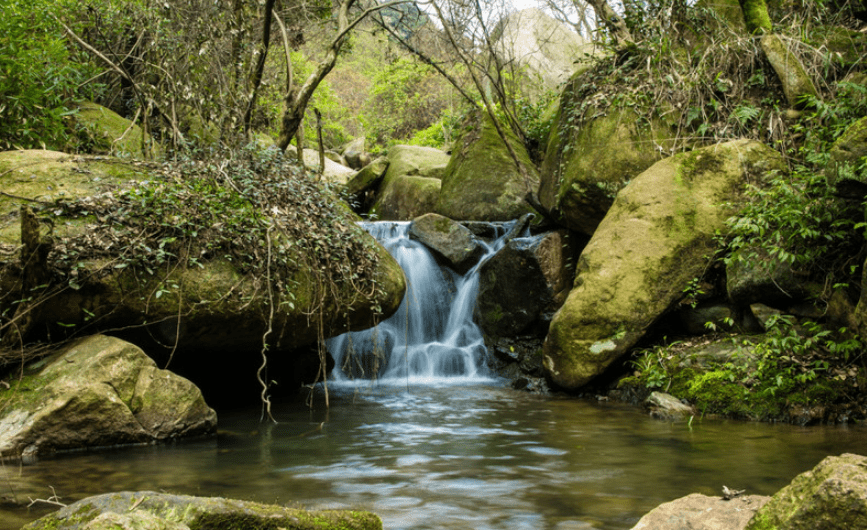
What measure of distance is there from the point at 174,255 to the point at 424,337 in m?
5.65

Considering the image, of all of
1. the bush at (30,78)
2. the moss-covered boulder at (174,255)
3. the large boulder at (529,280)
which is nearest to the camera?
the moss-covered boulder at (174,255)

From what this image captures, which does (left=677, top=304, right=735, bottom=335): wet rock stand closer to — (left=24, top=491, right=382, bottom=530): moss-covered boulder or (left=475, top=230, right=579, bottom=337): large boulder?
(left=475, top=230, right=579, bottom=337): large boulder

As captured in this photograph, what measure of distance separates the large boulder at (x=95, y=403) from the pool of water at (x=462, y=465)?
0.17 metres

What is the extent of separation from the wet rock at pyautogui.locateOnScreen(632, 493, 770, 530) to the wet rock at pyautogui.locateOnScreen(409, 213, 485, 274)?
28.1 ft

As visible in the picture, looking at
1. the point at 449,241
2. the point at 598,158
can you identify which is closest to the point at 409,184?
the point at 449,241

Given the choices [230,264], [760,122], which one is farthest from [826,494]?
[760,122]

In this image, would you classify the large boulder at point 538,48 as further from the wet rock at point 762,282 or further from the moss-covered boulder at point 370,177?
the wet rock at point 762,282

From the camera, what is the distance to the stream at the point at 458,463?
3.84m

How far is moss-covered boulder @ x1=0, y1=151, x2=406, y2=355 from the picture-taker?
5.26m

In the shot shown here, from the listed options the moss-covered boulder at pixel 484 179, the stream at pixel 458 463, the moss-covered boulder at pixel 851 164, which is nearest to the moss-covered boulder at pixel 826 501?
the stream at pixel 458 463

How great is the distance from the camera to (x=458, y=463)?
16.0ft

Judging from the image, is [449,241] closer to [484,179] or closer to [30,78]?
[484,179]

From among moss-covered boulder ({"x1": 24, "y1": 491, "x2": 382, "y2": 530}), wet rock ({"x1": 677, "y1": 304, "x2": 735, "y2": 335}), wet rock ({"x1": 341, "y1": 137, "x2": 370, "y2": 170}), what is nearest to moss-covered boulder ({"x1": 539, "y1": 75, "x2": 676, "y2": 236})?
wet rock ({"x1": 677, "y1": 304, "x2": 735, "y2": 335})

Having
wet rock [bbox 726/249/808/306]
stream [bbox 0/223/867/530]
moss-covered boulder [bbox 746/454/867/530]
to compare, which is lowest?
stream [bbox 0/223/867/530]
